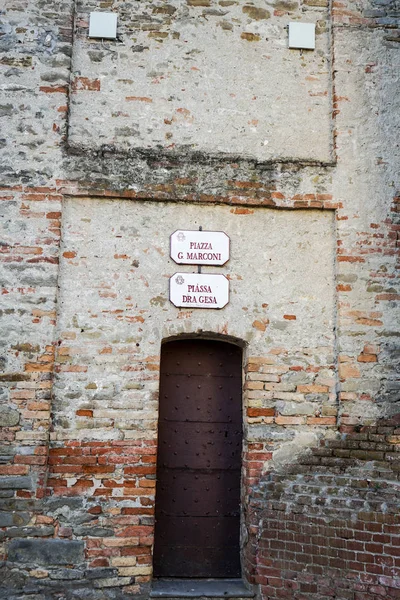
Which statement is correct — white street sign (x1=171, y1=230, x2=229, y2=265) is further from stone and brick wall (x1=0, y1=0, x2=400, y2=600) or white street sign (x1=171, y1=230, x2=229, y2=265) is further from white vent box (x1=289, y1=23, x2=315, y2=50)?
white vent box (x1=289, y1=23, x2=315, y2=50)

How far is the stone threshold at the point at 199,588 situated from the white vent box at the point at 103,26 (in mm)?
5184

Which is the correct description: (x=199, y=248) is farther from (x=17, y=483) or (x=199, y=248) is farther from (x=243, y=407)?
(x=17, y=483)

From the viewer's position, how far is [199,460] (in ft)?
18.8

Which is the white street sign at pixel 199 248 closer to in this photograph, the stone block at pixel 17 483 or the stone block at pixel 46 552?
the stone block at pixel 17 483

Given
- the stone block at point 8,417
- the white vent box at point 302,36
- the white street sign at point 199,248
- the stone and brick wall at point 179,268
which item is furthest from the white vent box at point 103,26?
the stone block at point 8,417

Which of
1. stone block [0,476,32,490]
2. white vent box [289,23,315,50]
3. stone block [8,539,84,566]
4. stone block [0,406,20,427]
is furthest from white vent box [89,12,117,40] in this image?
stone block [8,539,84,566]

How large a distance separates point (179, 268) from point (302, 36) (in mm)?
2776

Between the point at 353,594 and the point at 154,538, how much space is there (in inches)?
72.1

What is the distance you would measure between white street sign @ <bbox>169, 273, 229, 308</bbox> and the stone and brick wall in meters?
0.10

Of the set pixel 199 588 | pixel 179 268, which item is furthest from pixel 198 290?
pixel 199 588

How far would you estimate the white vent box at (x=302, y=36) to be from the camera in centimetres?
639

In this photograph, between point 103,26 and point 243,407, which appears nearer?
point 243,407

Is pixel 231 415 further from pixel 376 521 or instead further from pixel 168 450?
pixel 376 521

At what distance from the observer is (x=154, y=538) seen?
555 centimetres
